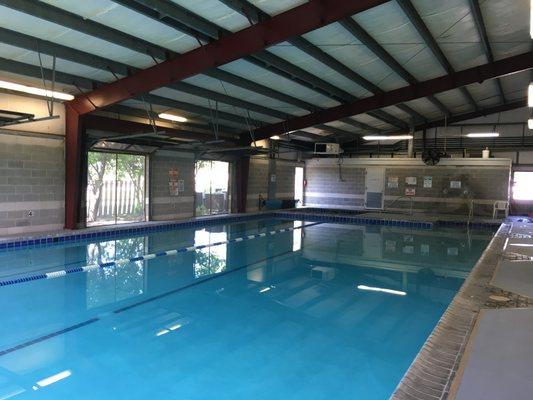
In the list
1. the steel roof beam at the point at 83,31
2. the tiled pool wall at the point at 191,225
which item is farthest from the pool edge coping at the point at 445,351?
the tiled pool wall at the point at 191,225

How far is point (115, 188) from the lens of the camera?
10859mm

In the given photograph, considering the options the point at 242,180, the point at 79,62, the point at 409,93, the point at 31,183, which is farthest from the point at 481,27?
the point at 31,183

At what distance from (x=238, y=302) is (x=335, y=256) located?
3.45m

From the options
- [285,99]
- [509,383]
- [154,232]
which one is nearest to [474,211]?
[285,99]

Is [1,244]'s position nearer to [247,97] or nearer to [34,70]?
[34,70]

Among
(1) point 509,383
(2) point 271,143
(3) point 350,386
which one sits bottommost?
(3) point 350,386

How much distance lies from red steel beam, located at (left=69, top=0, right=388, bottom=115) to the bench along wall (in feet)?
38.3

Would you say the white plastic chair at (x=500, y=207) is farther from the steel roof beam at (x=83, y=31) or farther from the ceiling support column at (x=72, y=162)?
the ceiling support column at (x=72, y=162)

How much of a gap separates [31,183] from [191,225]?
449 centimetres

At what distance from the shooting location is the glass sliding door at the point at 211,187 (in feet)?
44.4

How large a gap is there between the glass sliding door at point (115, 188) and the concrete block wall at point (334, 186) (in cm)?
927

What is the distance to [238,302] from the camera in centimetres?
493

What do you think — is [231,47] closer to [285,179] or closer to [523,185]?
[285,179]

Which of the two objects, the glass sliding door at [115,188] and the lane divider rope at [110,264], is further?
the glass sliding door at [115,188]
